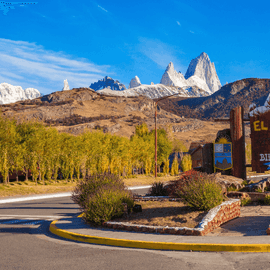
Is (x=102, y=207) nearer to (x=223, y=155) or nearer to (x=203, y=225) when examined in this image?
(x=203, y=225)

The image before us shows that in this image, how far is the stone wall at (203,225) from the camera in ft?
25.3

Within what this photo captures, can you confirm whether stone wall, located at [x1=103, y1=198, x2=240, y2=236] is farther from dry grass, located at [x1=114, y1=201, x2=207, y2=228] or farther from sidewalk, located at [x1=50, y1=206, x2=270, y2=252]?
dry grass, located at [x1=114, y1=201, x2=207, y2=228]

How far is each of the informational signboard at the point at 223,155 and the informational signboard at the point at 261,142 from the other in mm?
1656

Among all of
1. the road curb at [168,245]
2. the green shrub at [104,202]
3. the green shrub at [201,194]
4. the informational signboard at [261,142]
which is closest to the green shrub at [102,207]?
the green shrub at [104,202]

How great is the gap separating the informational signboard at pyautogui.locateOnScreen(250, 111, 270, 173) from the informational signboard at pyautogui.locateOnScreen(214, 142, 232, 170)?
1656 millimetres

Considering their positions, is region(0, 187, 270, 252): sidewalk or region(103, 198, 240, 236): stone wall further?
region(103, 198, 240, 236): stone wall

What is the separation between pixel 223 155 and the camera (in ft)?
63.9

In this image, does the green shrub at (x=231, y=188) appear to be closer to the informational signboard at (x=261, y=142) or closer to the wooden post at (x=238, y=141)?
the informational signboard at (x=261, y=142)

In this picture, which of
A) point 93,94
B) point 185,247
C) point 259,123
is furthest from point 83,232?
point 93,94

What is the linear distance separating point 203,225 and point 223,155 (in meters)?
12.4

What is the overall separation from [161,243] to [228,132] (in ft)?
47.4

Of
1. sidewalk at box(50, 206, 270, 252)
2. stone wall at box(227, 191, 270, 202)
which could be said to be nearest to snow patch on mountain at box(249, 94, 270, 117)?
stone wall at box(227, 191, 270, 202)

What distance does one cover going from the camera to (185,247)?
659 centimetres

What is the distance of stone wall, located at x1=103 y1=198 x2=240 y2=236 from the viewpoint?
7.72 m
